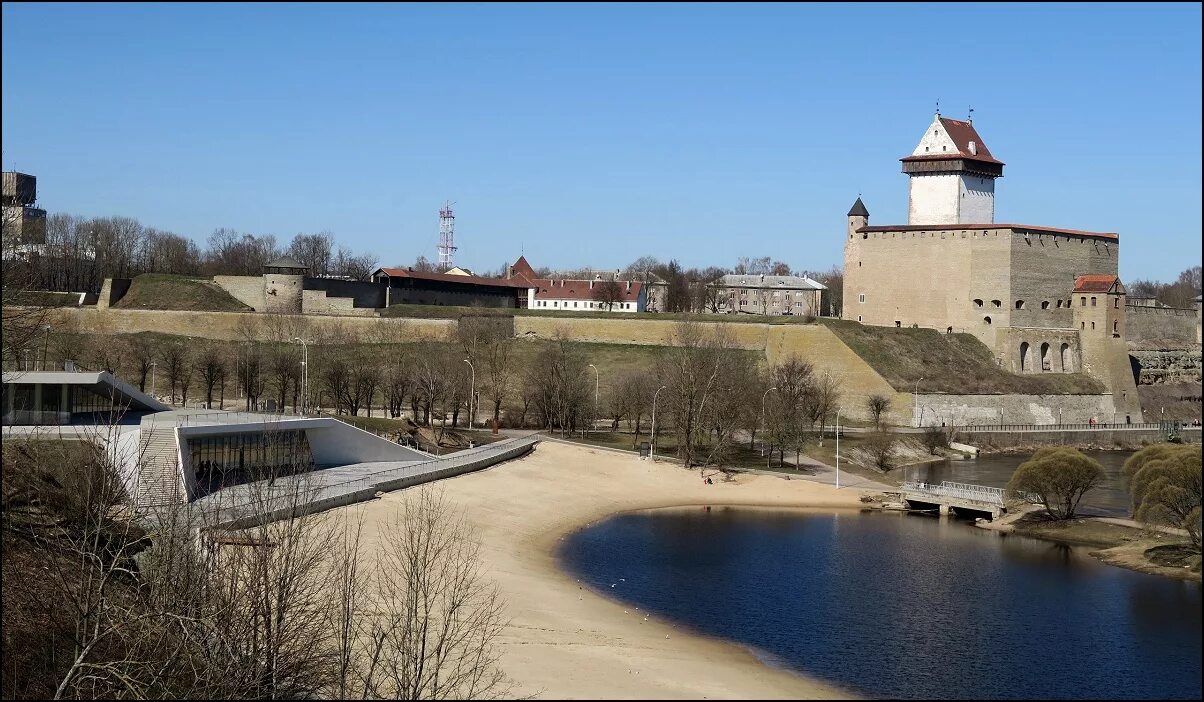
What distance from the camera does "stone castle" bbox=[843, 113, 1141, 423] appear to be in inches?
2440

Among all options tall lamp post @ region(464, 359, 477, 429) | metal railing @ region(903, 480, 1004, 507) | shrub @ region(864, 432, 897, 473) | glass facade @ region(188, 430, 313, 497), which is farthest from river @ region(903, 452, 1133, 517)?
glass facade @ region(188, 430, 313, 497)

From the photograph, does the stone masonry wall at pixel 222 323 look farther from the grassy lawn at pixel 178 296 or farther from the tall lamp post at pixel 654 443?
the tall lamp post at pixel 654 443

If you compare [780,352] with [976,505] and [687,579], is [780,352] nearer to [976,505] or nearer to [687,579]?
[976,505]

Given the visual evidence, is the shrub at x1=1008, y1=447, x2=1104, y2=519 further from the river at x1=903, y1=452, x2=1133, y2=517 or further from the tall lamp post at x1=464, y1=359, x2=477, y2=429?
the tall lamp post at x1=464, y1=359, x2=477, y2=429

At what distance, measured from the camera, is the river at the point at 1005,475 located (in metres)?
35.2

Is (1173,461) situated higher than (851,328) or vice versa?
(851,328)

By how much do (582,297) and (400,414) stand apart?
3316 cm

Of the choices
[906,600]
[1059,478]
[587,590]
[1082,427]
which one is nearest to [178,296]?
[1082,427]

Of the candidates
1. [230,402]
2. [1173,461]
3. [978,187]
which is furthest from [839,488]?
[978,187]

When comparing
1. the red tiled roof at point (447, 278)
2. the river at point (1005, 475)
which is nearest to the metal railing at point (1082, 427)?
the river at point (1005, 475)

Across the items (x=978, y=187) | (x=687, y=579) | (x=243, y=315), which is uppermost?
(x=978, y=187)

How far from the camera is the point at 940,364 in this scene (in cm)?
5844

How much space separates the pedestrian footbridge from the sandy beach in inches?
73.0

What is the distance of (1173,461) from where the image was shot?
28047mm
